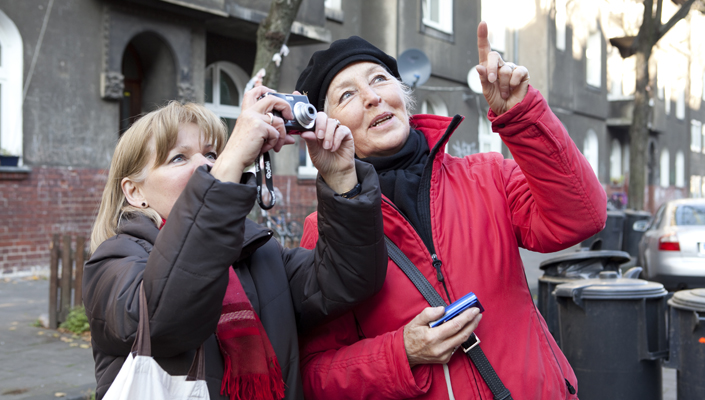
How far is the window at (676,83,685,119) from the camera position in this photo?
115 ft

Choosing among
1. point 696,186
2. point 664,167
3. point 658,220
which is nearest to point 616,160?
point 664,167

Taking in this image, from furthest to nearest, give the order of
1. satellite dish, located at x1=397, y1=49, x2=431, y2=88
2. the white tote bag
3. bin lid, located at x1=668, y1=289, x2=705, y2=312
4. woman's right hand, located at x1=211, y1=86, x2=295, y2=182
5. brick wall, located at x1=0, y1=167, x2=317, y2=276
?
satellite dish, located at x1=397, y1=49, x2=431, y2=88
brick wall, located at x1=0, y1=167, x2=317, y2=276
bin lid, located at x1=668, y1=289, x2=705, y2=312
woman's right hand, located at x1=211, y1=86, x2=295, y2=182
the white tote bag

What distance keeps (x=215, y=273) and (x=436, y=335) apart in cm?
70

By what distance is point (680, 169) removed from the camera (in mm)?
35125

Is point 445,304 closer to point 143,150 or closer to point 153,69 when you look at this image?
point 143,150

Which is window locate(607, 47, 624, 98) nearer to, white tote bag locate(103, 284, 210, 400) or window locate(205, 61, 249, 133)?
window locate(205, 61, 249, 133)

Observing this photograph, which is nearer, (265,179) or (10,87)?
(265,179)

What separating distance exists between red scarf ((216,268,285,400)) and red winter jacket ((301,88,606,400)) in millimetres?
327

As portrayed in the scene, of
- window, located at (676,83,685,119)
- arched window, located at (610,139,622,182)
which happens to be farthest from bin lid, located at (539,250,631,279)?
window, located at (676,83,685,119)

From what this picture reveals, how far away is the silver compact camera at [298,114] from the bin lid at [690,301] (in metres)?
3.13

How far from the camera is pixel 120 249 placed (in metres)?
1.69

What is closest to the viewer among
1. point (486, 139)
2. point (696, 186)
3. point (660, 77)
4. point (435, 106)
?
point (435, 106)

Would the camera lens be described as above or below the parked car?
above

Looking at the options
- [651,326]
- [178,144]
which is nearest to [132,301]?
[178,144]
